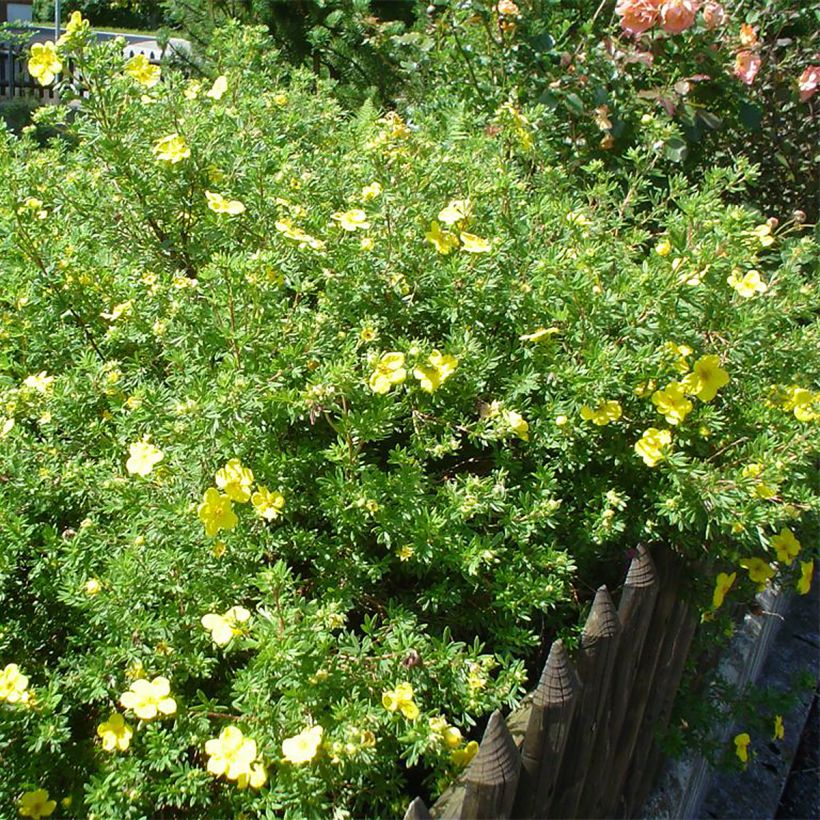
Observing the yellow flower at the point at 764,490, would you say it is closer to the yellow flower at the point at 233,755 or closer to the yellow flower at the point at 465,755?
the yellow flower at the point at 465,755

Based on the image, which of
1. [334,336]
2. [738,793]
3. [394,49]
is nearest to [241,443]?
[334,336]

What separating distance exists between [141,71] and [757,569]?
2.02 metres

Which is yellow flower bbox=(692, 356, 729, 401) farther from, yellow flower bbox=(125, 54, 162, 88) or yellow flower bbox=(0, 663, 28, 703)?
yellow flower bbox=(125, 54, 162, 88)

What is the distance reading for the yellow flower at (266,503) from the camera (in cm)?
163

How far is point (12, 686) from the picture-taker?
1.53m

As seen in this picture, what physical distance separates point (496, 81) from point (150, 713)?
2.95 m

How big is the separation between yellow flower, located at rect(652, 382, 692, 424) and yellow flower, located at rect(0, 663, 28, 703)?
4.36ft

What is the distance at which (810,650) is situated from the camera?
3.64 m

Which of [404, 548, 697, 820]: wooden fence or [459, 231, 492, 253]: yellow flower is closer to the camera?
[404, 548, 697, 820]: wooden fence

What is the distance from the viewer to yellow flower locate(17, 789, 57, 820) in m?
1.54

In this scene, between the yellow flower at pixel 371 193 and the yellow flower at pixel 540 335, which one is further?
the yellow flower at pixel 371 193

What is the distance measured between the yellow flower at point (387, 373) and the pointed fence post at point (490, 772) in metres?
0.63

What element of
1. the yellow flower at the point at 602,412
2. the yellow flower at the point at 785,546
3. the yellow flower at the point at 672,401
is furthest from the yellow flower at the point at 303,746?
the yellow flower at the point at 785,546

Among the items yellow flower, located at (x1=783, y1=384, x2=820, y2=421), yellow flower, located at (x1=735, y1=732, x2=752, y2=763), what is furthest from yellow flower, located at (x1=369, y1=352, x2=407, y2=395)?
yellow flower, located at (x1=735, y1=732, x2=752, y2=763)
